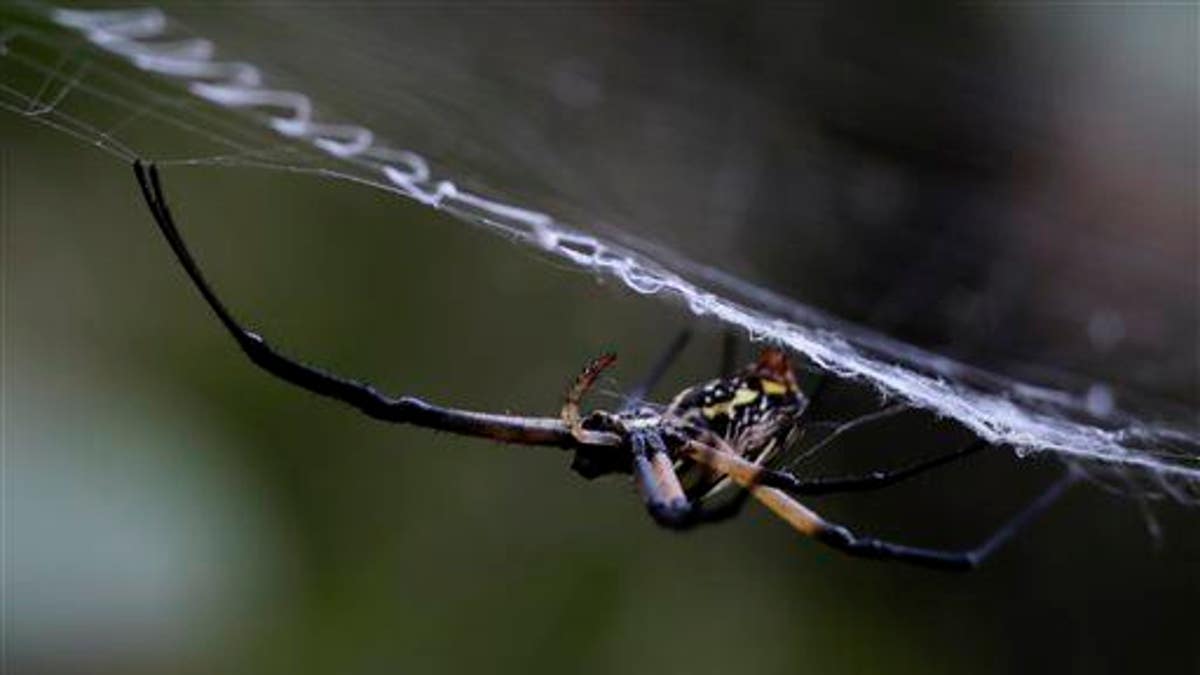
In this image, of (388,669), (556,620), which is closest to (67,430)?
(388,669)

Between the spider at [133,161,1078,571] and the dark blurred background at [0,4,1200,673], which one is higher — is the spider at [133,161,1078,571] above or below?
above


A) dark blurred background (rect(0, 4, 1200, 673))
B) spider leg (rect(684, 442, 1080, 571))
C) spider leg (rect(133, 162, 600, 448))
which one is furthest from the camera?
dark blurred background (rect(0, 4, 1200, 673))

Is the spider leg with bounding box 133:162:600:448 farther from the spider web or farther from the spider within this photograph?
the spider web

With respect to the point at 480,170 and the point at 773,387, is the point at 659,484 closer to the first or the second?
the point at 773,387

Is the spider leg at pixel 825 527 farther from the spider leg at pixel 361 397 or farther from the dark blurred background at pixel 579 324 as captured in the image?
the dark blurred background at pixel 579 324

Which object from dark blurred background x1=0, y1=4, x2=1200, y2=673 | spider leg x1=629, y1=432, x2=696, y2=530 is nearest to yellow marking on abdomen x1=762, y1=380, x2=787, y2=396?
spider leg x1=629, y1=432, x2=696, y2=530

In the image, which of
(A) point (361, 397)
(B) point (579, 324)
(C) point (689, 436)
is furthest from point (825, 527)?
(B) point (579, 324)

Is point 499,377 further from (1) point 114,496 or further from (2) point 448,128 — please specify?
(1) point 114,496
